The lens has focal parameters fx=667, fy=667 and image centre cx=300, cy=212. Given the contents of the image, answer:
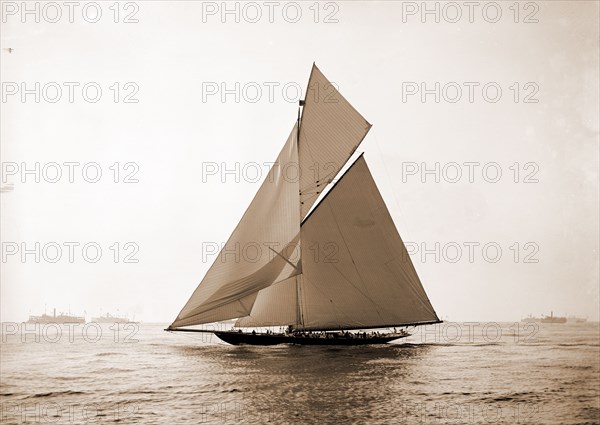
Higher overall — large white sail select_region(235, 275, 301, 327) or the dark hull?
large white sail select_region(235, 275, 301, 327)

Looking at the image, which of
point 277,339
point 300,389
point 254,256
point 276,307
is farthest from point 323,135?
point 300,389

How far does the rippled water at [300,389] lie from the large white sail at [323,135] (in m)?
13.3

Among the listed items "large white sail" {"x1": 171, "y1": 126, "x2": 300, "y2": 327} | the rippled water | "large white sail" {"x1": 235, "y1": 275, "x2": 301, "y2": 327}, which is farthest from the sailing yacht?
the rippled water

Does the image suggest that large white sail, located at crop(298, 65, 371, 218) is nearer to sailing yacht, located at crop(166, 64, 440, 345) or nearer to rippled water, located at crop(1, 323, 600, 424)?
sailing yacht, located at crop(166, 64, 440, 345)

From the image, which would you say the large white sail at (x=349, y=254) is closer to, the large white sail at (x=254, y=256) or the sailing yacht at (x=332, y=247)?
the sailing yacht at (x=332, y=247)

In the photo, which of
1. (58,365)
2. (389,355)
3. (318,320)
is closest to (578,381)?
(389,355)

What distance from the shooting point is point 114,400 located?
3325cm

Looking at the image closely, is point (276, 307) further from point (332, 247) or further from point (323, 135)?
point (323, 135)

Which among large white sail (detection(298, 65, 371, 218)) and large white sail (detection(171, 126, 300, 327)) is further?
large white sail (detection(298, 65, 371, 218))

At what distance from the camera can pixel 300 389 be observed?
116ft

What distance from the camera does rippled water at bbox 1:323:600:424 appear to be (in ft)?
Result: 96.7

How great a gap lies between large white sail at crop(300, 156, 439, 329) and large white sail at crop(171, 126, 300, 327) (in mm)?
3307

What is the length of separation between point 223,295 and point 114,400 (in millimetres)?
14057

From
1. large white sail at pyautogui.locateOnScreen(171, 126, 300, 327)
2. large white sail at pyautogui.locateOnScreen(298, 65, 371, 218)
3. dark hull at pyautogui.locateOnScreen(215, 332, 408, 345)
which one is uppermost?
large white sail at pyautogui.locateOnScreen(298, 65, 371, 218)
